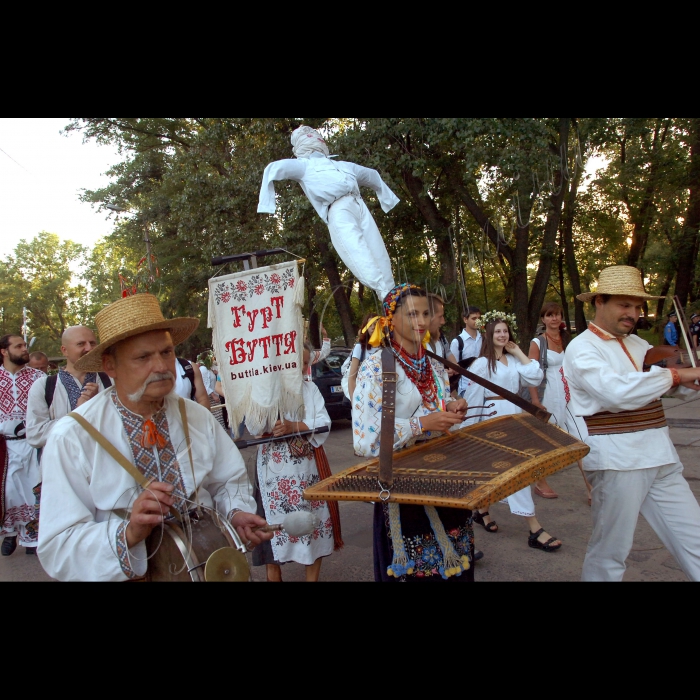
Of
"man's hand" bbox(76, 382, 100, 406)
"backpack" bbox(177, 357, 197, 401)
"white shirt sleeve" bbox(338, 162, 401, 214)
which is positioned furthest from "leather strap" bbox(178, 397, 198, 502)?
"backpack" bbox(177, 357, 197, 401)

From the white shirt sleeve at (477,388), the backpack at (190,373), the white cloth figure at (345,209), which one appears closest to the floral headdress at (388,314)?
the white cloth figure at (345,209)

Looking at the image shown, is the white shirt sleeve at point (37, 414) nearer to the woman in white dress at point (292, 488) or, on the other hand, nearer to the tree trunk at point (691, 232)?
the woman in white dress at point (292, 488)

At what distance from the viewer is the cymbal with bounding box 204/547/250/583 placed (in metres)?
1.89

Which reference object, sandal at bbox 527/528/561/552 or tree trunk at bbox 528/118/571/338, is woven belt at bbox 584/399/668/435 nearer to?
sandal at bbox 527/528/561/552

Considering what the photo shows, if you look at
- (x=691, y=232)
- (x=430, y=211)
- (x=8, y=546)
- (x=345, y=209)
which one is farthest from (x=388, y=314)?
(x=691, y=232)

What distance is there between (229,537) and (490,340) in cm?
329

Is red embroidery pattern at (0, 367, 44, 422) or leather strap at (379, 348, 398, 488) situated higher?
leather strap at (379, 348, 398, 488)

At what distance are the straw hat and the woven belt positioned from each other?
0.61 metres

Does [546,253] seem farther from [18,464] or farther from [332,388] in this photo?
[18,464]

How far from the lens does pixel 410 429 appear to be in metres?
2.48

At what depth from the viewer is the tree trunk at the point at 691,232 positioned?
13.2 metres

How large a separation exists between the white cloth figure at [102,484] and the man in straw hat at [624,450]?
1904 millimetres
